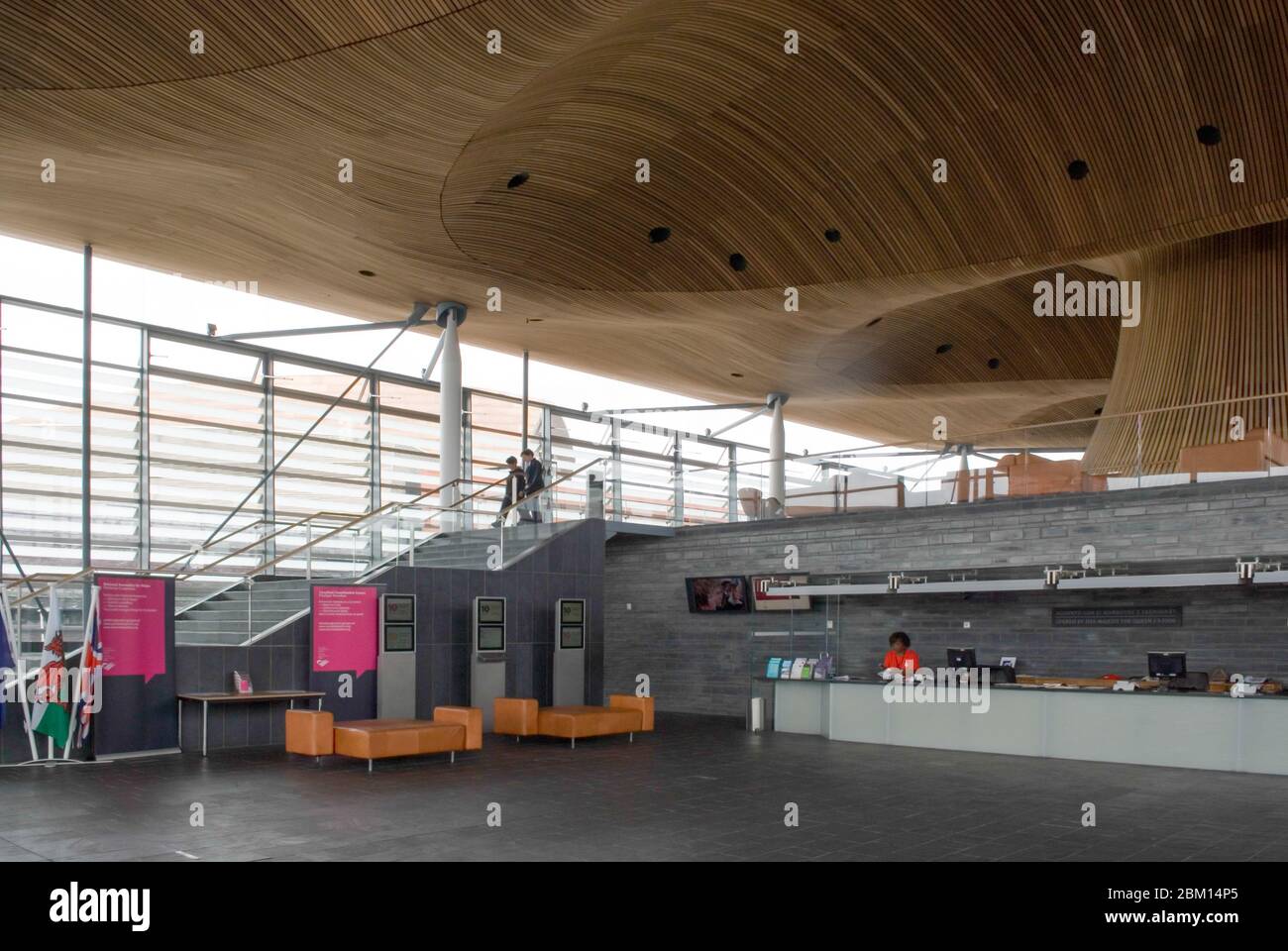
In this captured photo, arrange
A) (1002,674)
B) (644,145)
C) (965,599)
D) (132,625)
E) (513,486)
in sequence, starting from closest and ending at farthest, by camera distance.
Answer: (132,625) → (1002,674) → (965,599) → (644,145) → (513,486)

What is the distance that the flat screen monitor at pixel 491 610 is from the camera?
54.8 feet

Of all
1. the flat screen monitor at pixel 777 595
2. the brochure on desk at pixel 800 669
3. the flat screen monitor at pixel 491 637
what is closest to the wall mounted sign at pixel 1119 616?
the brochure on desk at pixel 800 669

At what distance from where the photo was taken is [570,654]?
17.5 metres

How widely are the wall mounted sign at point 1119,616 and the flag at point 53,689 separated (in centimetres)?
1179

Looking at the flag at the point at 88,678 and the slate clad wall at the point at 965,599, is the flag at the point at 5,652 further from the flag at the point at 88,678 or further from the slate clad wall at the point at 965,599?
the slate clad wall at the point at 965,599

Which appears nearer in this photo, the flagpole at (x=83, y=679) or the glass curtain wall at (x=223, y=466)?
the flagpole at (x=83, y=679)

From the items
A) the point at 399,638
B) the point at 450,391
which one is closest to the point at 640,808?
the point at 399,638

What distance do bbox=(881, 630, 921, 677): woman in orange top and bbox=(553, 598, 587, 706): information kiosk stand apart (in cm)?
495

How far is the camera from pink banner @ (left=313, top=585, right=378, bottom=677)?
14852 mm

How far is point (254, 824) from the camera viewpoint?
8.70 meters

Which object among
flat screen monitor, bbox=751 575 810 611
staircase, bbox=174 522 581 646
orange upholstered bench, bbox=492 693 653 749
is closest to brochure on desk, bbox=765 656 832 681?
flat screen monitor, bbox=751 575 810 611

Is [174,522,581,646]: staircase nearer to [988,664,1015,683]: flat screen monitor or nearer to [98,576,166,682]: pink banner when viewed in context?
[98,576,166,682]: pink banner

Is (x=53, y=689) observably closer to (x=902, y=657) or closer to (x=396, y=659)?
(x=396, y=659)

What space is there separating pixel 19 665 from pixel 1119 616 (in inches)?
501
